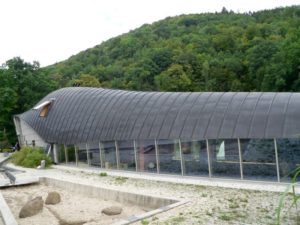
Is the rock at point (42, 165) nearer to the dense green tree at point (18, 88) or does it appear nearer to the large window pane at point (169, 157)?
the large window pane at point (169, 157)

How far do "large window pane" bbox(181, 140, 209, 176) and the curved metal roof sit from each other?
40 centimetres

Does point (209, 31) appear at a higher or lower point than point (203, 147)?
higher

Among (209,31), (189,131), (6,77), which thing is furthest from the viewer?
(209,31)

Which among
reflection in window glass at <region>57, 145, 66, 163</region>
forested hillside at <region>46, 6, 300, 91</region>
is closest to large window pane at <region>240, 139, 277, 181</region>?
reflection in window glass at <region>57, 145, 66, 163</region>

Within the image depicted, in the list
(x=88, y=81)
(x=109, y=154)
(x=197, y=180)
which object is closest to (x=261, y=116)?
(x=197, y=180)

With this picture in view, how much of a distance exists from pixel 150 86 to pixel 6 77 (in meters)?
32.4

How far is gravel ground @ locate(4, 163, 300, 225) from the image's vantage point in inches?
431

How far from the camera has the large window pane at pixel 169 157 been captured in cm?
1975

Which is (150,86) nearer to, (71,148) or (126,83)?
(126,83)

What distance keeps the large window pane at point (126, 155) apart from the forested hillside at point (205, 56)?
124 feet

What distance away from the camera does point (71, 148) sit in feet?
91.6

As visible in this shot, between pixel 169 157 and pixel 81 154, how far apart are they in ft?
29.5

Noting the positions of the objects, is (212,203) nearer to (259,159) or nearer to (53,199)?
(259,159)

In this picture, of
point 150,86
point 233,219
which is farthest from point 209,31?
point 233,219
